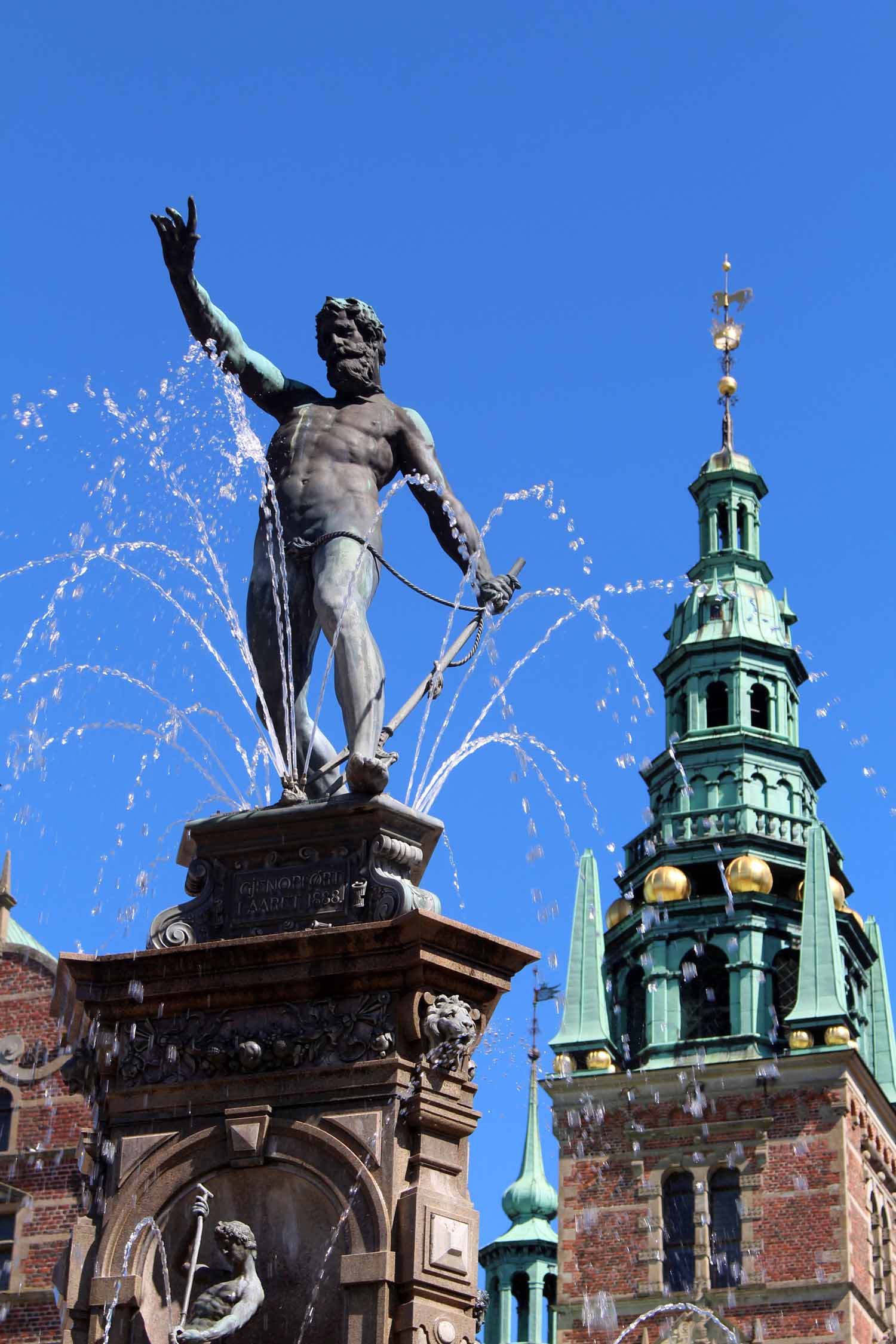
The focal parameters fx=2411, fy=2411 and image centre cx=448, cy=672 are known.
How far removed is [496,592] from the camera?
34.9 feet

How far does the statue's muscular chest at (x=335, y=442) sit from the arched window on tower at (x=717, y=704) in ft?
172

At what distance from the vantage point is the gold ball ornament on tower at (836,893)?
58.9 meters

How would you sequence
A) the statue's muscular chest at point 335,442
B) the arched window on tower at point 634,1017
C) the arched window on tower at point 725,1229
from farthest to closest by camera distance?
1. the arched window on tower at point 634,1017
2. the arched window on tower at point 725,1229
3. the statue's muscular chest at point 335,442

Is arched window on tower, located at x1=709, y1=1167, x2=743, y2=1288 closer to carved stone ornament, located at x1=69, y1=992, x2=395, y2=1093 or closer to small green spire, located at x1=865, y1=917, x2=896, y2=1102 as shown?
small green spire, located at x1=865, y1=917, x2=896, y2=1102

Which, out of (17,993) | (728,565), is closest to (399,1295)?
(17,993)

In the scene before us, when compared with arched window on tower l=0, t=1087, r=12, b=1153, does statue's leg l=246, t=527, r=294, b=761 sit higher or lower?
lower

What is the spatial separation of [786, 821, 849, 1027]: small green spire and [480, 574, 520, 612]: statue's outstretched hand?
45605 millimetres

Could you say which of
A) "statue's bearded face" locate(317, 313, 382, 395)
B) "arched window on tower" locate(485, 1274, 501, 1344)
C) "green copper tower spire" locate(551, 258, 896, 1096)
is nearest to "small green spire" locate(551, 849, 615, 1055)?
"green copper tower spire" locate(551, 258, 896, 1096)

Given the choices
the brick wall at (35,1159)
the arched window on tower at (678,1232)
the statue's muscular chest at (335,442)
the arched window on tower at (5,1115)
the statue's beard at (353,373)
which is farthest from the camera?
the arched window on tower at (678,1232)

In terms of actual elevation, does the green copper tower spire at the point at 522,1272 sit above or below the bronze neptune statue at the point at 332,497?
above

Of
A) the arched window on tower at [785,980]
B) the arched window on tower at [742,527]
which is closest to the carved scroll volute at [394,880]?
the arched window on tower at [785,980]

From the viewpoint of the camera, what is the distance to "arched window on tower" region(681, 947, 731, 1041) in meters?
56.8

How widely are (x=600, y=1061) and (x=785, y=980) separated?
5363mm

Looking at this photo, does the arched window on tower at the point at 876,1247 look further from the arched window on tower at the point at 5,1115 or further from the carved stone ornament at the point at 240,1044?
the carved stone ornament at the point at 240,1044
